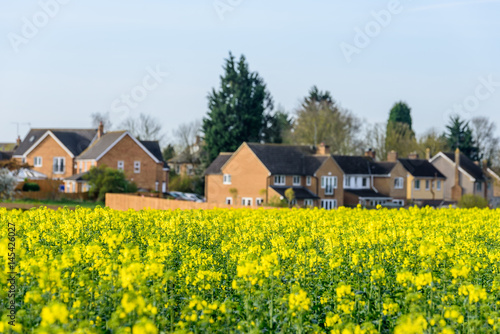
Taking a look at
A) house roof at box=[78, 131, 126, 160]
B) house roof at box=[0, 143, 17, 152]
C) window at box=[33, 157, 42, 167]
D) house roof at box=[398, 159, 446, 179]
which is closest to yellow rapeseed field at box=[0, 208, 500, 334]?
house roof at box=[78, 131, 126, 160]

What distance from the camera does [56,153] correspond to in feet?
239

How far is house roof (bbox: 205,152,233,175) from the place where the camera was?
6775 cm

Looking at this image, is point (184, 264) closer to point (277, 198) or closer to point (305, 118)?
point (277, 198)

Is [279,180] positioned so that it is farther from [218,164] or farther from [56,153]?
[56,153]

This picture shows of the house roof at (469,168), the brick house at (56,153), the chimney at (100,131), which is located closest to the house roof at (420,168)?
the house roof at (469,168)

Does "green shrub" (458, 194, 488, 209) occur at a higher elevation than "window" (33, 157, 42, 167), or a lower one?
lower

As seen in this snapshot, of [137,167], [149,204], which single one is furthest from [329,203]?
[149,204]

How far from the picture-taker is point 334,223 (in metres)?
17.7

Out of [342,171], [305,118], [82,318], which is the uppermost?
[305,118]

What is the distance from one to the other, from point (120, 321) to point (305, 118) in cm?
8258

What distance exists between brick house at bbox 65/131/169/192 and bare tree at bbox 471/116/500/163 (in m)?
52.5

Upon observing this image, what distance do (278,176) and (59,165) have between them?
988 inches

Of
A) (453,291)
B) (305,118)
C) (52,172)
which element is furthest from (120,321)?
(305,118)

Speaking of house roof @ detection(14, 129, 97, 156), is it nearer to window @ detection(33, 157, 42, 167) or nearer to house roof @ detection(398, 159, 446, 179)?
window @ detection(33, 157, 42, 167)
